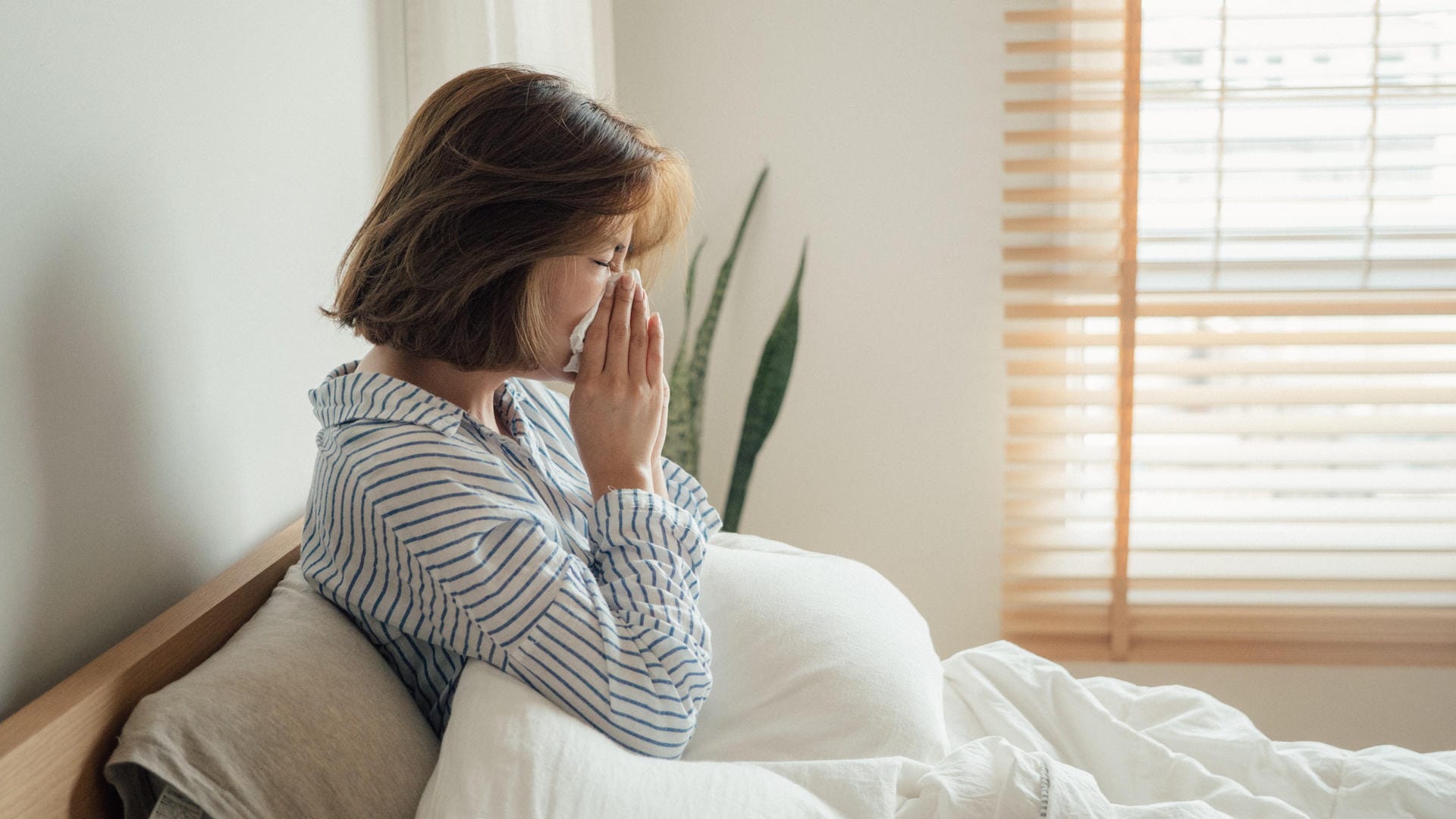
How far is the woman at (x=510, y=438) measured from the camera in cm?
80

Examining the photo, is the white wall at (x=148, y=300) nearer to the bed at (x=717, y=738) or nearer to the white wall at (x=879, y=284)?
the bed at (x=717, y=738)

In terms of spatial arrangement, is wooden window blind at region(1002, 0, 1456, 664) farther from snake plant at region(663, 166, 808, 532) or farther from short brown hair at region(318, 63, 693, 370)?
short brown hair at region(318, 63, 693, 370)

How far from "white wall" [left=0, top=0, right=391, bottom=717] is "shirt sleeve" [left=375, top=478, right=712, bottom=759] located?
0.68 ft

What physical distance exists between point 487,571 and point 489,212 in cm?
30

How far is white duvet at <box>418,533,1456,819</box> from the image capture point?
2.25ft

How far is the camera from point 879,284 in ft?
7.10

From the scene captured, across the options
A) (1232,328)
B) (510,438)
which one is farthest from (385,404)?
(1232,328)

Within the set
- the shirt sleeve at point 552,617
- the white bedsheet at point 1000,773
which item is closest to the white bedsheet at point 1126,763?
the white bedsheet at point 1000,773

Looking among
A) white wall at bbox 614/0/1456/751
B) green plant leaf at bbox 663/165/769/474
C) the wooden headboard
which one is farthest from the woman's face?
white wall at bbox 614/0/1456/751

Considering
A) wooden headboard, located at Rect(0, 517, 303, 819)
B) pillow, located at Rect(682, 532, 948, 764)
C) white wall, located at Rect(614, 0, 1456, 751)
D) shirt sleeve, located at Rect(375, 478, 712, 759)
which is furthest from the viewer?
white wall, located at Rect(614, 0, 1456, 751)

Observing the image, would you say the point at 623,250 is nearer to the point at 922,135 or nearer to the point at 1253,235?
the point at 922,135

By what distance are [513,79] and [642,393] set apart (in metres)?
0.30

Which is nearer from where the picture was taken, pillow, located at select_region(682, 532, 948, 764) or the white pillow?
the white pillow

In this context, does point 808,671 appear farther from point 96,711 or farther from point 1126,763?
point 96,711
